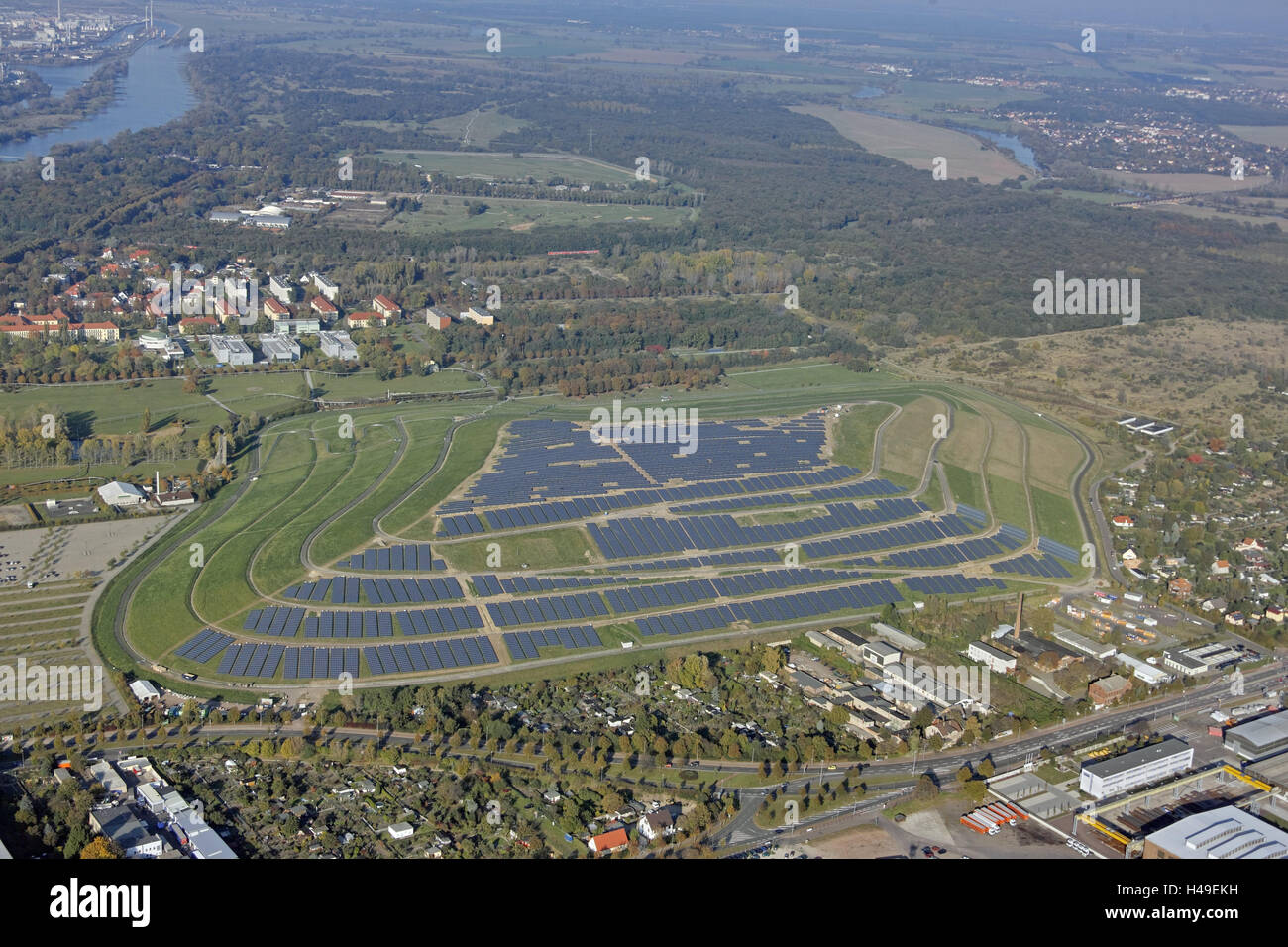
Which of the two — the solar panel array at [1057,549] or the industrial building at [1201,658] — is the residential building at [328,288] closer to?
the solar panel array at [1057,549]

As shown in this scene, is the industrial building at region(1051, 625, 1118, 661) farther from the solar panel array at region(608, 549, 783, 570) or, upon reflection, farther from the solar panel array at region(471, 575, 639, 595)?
the solar panel array at region(471, 575, 639, 595)

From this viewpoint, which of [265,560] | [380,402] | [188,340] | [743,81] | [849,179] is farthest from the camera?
[743,81]

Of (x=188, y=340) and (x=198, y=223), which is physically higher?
(x=198, y=223)

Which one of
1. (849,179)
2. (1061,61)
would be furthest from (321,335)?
(1061,61)

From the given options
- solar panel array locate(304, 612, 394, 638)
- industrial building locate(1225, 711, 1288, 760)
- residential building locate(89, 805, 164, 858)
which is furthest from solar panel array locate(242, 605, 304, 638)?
industrial building locate(1225, 711, 1288, 760)

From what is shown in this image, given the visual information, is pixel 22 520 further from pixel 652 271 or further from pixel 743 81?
pixel 743 81

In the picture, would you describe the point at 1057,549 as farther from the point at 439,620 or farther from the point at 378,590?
the point at 378,590

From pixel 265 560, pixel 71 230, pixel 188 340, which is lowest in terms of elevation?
pixel 265 560

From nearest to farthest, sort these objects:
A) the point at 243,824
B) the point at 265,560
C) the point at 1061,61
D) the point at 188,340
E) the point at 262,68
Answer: the point at 243,824 → the point at 265,560 → the point at 188,340 → the point at 262,68 → the point at 1061,61
